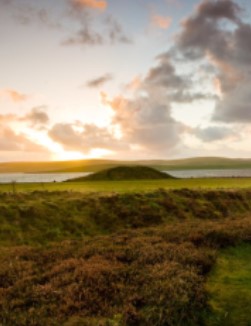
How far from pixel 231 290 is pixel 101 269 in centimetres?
362

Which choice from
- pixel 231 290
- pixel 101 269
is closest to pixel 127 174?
pixel 101 269

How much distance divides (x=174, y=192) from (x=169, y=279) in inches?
740

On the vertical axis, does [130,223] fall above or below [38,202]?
below

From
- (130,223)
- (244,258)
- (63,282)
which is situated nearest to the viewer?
(63,282)

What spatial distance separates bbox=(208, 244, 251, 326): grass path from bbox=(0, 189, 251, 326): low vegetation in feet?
0.50

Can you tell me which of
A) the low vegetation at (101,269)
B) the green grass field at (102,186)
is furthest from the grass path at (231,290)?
the green grass field at (102,186)

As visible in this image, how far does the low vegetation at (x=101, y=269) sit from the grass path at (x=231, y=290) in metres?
0.15

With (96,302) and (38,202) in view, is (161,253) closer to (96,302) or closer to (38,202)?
(96,302)

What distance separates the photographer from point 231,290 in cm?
930

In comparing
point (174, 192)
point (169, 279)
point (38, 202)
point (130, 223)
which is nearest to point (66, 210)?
point (38, 202)

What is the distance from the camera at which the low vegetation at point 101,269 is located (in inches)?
287

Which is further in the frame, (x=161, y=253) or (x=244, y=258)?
(x=244, y=258)

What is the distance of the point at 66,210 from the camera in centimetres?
2148

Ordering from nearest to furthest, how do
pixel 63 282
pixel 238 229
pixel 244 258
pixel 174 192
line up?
1. pixel 63 282
2. pixel 244 258
3. pixel 238 229
4. pixel 174 192
